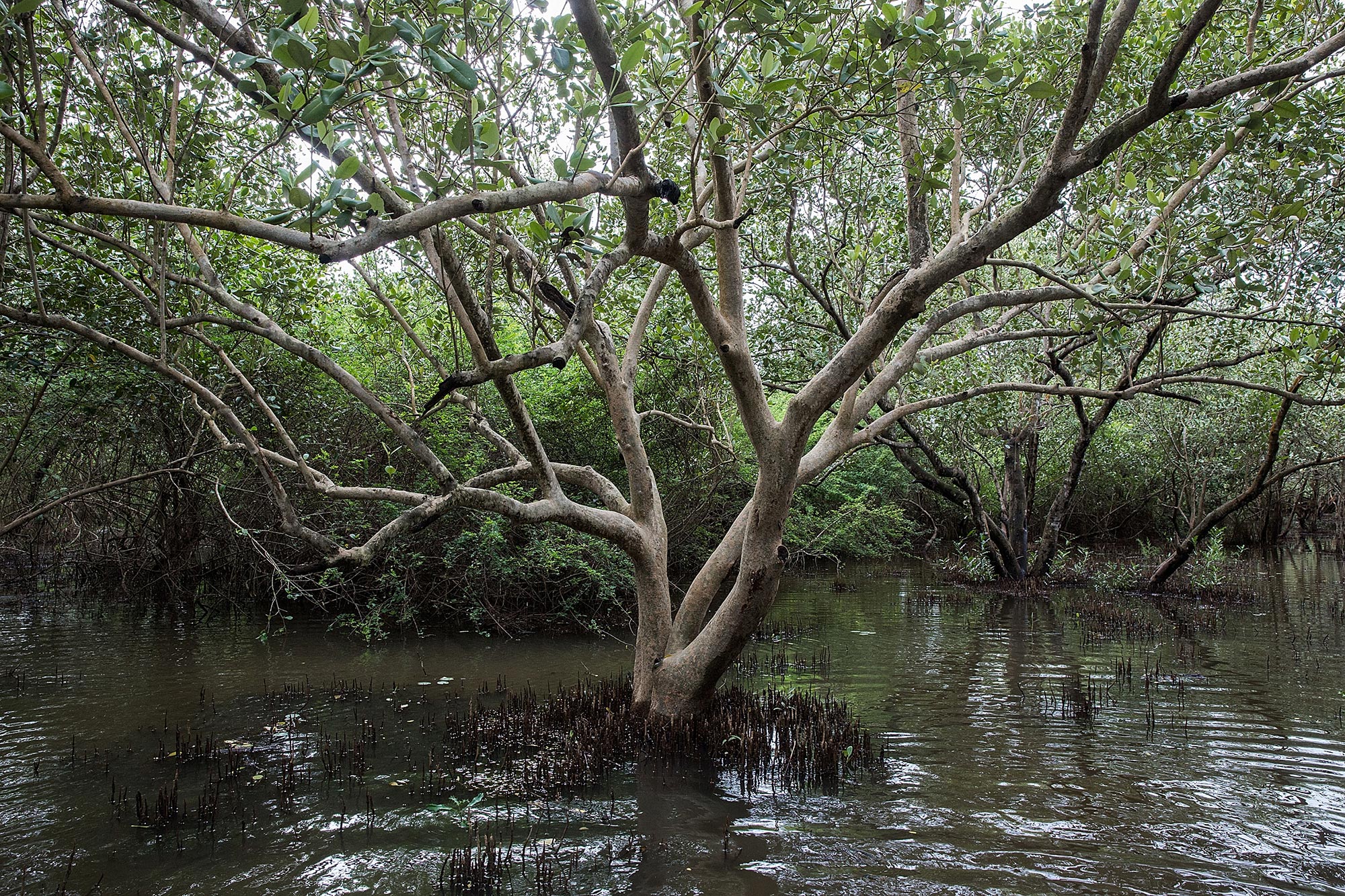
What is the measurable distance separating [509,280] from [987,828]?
13.8 ft

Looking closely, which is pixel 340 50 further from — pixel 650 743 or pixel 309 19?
pixel 650 743

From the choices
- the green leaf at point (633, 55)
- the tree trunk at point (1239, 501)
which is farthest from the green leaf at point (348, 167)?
the tree trunk at point (1239, 501)

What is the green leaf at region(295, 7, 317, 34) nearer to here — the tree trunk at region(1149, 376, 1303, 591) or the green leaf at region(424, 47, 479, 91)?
the green leaf at region(424, 47, 479, 91)

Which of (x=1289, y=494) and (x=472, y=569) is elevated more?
(x=1289, y=494)

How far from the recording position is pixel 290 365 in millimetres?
10562

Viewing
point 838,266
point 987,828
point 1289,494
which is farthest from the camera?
point 1289,494

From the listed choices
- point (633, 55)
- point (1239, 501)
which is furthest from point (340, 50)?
point (1239, 501)

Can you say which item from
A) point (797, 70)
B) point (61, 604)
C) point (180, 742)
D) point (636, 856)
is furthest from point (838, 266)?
Answer: point (61, 604)

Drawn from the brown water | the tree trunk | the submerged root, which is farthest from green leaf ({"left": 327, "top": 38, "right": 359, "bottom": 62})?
the tree trunk

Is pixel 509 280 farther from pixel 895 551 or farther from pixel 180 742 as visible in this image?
pixel 895 551

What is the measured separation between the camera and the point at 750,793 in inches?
194

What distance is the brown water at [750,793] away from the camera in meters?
3.96

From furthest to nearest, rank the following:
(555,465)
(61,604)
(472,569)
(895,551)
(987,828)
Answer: (895,551)
(61,604)
(472,569)
(555,465)
(987,828)

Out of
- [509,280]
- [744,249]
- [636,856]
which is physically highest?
[744,249]
